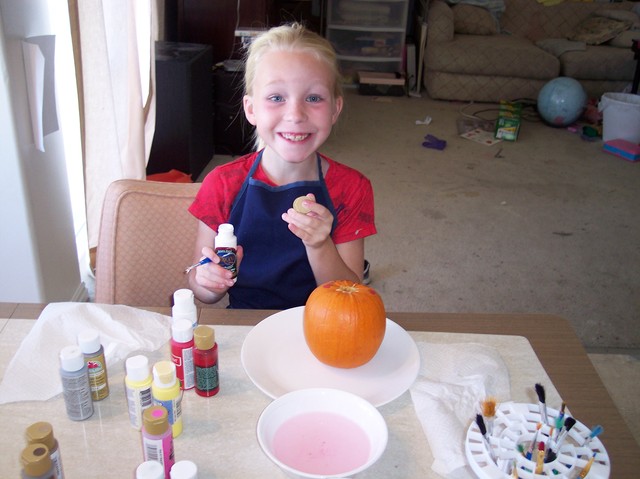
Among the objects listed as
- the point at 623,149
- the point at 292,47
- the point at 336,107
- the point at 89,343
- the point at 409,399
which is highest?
the point at 292,47

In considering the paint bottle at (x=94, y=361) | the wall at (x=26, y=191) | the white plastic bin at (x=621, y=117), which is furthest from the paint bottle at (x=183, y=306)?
the white plastic bin at (x=621, y=117)

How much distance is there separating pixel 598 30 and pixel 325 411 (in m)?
5.11

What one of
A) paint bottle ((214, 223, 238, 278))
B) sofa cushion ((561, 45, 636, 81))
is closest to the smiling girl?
paint bottle ((214, 223, 238, 278))

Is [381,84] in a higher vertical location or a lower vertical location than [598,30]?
lower

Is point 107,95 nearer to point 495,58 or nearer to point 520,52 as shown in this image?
point 495,58

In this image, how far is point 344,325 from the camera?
86cm

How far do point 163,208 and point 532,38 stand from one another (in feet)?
16.2

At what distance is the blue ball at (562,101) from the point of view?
4.41m

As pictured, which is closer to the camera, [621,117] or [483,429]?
[483,429]

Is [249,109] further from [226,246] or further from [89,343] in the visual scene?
[89,343]

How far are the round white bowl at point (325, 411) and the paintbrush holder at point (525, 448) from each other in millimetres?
116

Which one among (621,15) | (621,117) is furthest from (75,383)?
(621,15)

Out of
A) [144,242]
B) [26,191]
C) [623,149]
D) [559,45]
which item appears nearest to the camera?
[144,242]

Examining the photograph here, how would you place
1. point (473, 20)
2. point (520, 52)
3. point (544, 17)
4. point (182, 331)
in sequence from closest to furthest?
point (182, 331) < point (520, 52) < point (473, 20) < point (544, 17)
